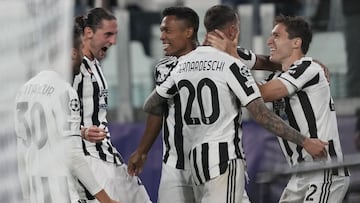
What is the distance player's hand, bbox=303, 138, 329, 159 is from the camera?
632cm

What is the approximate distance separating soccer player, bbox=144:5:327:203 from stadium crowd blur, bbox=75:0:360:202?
2.24m

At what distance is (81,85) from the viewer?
23.1ft

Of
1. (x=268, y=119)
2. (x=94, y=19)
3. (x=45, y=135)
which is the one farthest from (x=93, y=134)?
(x=45, y=135)

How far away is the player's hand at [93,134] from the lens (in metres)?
6.84

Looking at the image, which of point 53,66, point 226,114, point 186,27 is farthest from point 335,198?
point 53,66

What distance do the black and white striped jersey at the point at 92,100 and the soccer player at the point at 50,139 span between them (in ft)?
0.55

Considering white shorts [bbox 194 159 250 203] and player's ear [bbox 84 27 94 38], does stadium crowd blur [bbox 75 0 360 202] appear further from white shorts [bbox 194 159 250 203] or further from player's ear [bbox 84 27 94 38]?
white shorts [bbox 194 159 250 203]

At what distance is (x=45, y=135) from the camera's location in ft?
14.7

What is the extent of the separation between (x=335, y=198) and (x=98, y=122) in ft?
5.51

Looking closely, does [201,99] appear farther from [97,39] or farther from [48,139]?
[48,139]

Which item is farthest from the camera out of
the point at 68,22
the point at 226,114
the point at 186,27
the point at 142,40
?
the point at 142,40

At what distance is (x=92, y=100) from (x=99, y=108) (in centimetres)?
9

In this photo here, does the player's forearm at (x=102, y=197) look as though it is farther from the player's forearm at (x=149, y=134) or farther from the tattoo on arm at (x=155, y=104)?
the player's forearm at (x=149, y=134)

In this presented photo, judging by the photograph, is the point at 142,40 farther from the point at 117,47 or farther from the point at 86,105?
the point at 86,105
